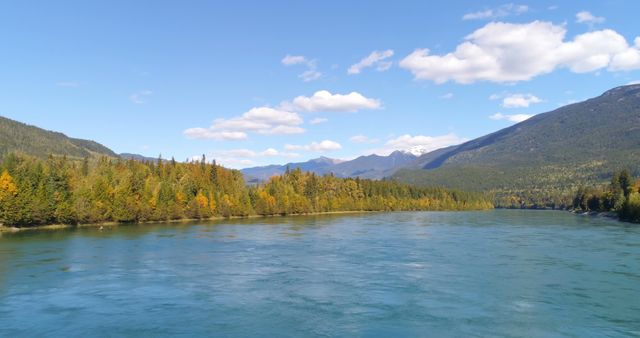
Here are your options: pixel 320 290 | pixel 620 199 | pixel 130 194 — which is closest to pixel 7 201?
pixel 130 194

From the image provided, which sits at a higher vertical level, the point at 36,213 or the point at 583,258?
the point at 36,213

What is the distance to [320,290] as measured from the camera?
126ft

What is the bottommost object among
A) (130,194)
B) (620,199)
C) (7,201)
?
(620,199)

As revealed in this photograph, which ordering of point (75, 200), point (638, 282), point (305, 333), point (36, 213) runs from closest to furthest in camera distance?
point (305, 333), point (638, 282), point (36, 213), point (75, 200)

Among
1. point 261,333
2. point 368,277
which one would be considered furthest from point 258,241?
point 261,333

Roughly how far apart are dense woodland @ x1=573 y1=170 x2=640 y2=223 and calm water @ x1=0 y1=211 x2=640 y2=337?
63.7 m

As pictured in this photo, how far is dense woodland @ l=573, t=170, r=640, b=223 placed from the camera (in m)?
120

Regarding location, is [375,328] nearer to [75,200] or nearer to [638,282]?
[638,282]

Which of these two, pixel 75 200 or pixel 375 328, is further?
pixel 75 200

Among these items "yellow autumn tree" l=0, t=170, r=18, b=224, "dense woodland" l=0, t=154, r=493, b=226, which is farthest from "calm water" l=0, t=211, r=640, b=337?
"dense woodland" l=0, t=154, r=493, b=226

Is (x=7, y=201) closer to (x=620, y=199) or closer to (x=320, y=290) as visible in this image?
(x=320, y=290)

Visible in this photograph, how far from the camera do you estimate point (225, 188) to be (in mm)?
165875

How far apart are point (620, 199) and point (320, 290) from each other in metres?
129

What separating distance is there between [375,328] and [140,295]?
58.9 ft
